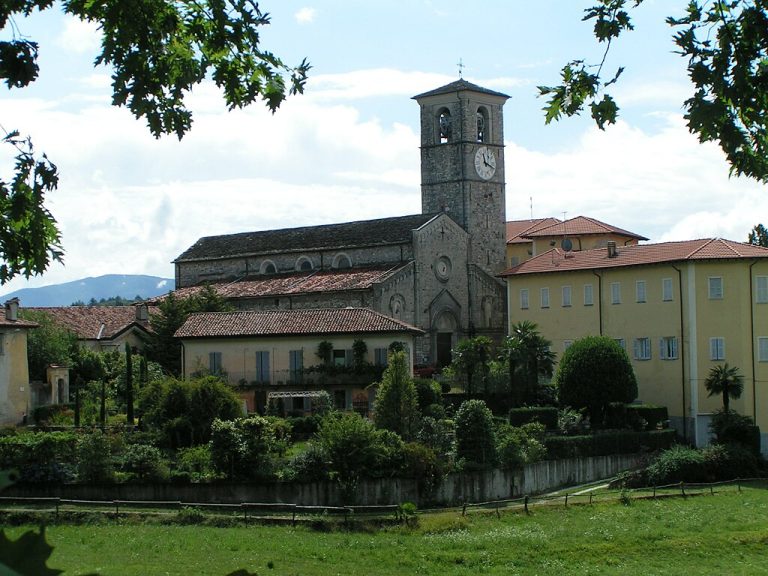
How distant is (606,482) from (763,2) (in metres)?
35.6

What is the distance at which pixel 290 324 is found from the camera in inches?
2014

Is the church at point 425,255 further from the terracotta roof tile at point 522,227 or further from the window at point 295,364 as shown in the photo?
the window at point 295,364

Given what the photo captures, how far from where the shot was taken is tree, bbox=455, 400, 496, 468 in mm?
36406

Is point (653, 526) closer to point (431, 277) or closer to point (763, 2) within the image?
point (763, 2)

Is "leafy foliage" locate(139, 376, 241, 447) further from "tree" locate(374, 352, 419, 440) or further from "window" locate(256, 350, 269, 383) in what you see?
"window" locate(256, 350, 269, 383)

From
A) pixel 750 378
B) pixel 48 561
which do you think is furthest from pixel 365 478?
pixel 48 561

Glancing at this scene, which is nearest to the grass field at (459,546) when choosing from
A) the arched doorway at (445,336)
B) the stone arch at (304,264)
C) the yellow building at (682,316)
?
the yellow building at (682,316)

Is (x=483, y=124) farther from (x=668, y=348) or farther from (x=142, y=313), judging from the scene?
(x=668, y=348)

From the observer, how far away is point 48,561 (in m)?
2.34

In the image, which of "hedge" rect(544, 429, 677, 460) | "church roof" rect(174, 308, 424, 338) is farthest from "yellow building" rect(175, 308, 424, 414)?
"hedge" rect(544, 429, 677, 460)

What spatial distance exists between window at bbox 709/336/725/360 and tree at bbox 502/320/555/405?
22.8ft

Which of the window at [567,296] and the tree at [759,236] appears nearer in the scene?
the window at [567,296]

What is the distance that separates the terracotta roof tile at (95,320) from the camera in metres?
63.9

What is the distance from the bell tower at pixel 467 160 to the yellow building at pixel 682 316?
16504mm
